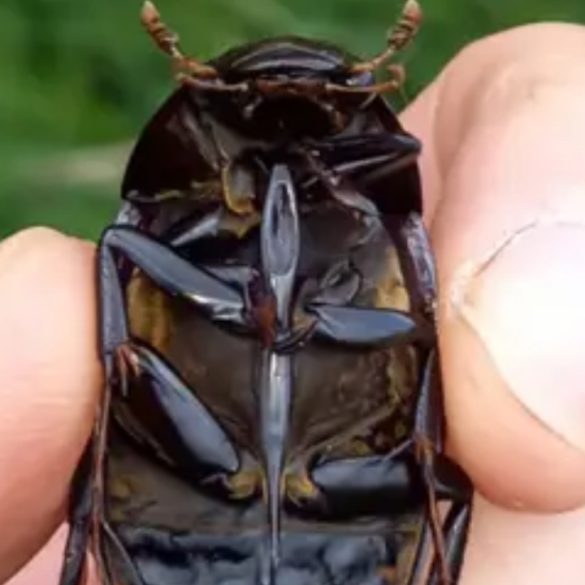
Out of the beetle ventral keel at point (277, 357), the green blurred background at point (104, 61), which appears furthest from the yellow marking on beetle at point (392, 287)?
the green blurred background at point (104, 61)

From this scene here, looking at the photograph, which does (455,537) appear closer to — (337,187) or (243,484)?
(243,484)

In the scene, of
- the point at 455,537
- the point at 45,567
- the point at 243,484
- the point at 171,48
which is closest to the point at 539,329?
the point at 455,537

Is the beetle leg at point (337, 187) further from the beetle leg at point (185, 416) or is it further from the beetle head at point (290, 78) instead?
the beetle leg at point (185, 416)

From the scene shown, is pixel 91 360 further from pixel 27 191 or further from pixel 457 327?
pixel 27 191

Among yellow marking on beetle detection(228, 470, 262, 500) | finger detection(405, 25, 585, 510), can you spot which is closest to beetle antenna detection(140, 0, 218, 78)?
finger detection(405, 25, 585, 510)

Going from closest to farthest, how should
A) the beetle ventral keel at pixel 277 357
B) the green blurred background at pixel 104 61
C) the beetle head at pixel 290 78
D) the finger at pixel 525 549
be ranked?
the beetle ventral keel at pixel 277 357 → the beetle head at pixel 290 78 → the finger at pixel 525 549 → the green blurred background at pixel 104 61

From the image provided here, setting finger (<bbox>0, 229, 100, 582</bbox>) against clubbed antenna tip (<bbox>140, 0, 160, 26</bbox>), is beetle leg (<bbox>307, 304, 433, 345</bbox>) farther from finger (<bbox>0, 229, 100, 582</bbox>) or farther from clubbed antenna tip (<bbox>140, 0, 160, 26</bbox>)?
clubbed antenna tip (<bbox>140, 0, 160, 26</bbox>)
